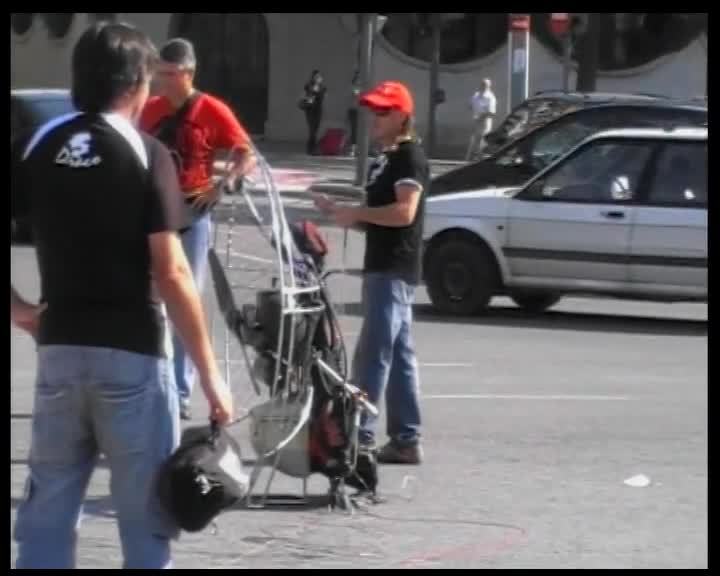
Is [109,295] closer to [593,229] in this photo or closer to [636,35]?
[593,229]

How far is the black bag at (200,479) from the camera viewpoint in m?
5.36

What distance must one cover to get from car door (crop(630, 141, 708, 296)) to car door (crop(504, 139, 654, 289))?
109mm

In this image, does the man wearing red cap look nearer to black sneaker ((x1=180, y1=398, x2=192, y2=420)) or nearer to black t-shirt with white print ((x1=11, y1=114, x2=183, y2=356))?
black sneaker ((x1=180, y1=398, x2=192, y2=420))

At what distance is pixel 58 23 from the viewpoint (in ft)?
150

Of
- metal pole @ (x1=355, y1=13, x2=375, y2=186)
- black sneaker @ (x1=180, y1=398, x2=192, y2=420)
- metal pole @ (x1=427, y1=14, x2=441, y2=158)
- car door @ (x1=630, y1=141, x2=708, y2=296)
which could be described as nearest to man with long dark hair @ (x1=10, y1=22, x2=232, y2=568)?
A: black sneaker @ (x1=180, y1=398, x2=192, y2=420)

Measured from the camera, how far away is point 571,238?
1520 cm

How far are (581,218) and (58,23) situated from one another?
32.4 meters

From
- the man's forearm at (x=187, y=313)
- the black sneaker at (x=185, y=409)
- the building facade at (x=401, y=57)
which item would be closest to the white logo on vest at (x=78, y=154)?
the man's forearm at (x=187, y=313)

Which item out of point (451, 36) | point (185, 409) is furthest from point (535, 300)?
point (451, 36)

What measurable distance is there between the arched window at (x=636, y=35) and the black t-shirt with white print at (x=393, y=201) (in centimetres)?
3217

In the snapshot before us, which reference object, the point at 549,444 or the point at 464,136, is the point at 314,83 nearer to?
the point at 464,136

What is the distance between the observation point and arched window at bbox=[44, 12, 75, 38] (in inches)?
1789

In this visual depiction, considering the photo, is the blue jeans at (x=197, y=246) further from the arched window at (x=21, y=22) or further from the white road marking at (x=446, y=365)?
the arched window at (x=21, y=22)

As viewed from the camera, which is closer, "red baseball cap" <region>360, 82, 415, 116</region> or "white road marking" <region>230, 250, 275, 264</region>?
"white road marking" <region>230, 250, 275, 264</region>
